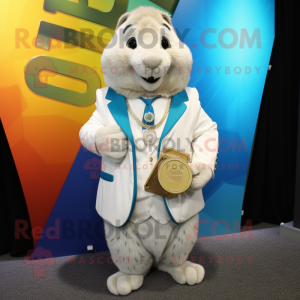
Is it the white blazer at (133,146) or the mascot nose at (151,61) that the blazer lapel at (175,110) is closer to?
the white blazer at (133,146)

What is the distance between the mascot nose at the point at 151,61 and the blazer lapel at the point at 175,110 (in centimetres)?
24

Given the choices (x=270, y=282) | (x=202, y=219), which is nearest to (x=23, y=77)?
(x=202, y=219)

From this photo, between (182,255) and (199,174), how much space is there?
1.53 feet

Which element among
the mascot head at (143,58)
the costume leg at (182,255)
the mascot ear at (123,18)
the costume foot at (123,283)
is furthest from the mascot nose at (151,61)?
the costume foot at (123,283)

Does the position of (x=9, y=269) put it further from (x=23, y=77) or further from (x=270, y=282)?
(x=270, y=282)

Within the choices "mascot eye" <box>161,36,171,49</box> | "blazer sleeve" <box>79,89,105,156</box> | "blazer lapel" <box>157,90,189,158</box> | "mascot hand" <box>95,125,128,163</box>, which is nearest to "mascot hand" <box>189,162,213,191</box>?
"blazer lapel" <box>157,90,189,158</box>

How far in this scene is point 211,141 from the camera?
152 centimetres

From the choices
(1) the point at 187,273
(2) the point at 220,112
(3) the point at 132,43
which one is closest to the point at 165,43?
(3) the point at 132,43

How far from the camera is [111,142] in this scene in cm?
136

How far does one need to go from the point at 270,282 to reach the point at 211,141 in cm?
85

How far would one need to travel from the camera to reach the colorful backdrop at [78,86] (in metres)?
1.78

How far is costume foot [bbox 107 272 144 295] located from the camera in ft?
4.87

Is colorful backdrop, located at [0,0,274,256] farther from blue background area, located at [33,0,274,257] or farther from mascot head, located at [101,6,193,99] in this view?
mascot head, located at [101,6,193,99]

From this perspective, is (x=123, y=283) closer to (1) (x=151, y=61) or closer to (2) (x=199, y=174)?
(2) (x=199, y=174)
